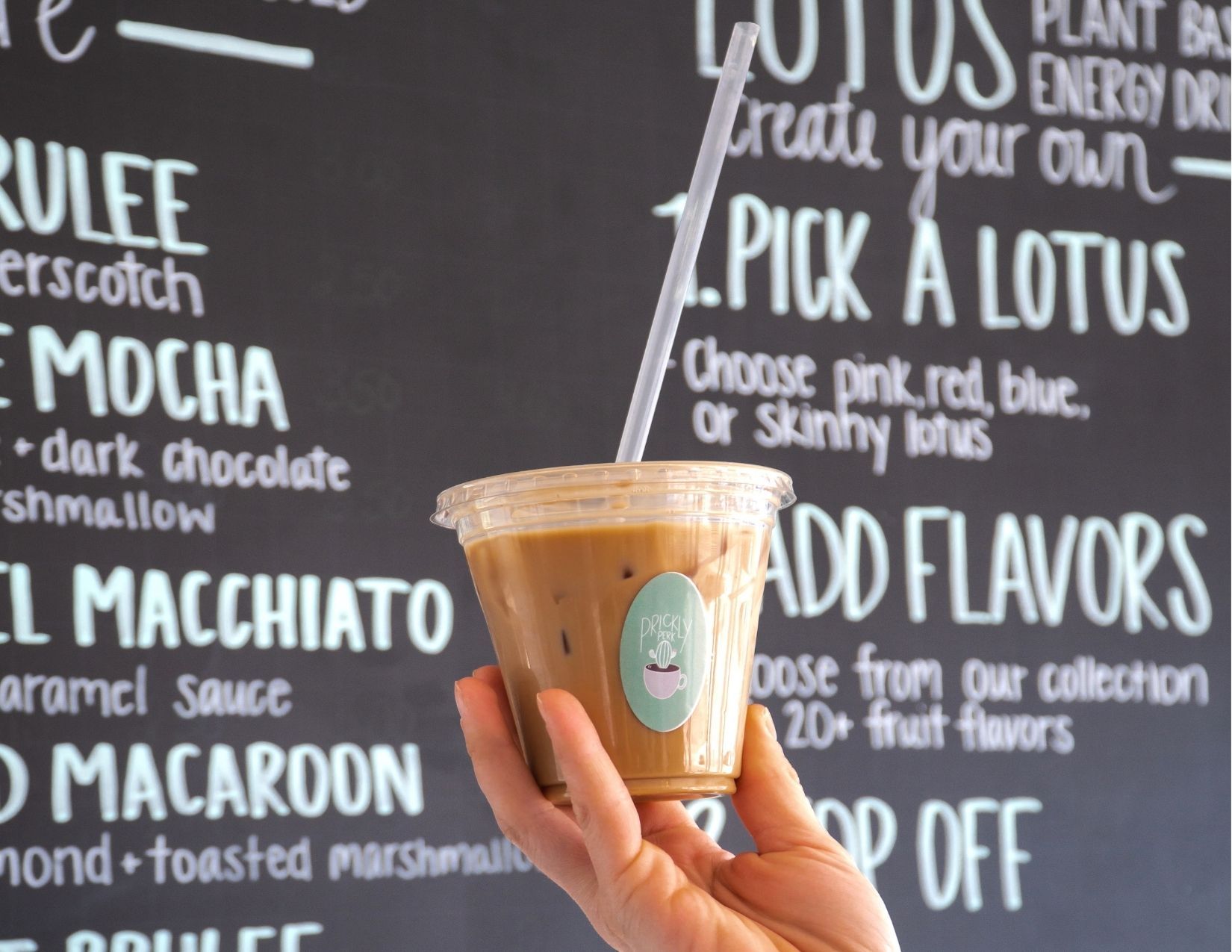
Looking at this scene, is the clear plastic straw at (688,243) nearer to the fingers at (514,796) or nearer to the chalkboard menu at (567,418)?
the fingers at (514,796)

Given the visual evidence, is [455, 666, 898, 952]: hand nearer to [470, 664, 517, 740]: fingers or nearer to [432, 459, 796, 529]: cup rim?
[470, 664, 517, 740]: fingers

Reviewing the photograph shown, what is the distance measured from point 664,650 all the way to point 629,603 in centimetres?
3

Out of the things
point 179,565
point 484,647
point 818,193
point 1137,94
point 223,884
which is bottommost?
point 223,884

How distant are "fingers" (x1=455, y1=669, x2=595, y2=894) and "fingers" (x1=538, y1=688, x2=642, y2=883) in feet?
0.26

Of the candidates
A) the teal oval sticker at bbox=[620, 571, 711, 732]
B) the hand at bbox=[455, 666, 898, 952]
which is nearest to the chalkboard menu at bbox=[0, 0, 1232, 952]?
the hand at bbox=[455, 666, 898, 952]

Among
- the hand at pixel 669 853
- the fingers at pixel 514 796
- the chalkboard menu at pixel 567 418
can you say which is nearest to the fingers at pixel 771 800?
the hand at pixel 669 853

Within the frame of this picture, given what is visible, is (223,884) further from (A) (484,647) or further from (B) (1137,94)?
(B) (1137,94)

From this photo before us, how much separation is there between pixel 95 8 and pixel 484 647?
3.46ft

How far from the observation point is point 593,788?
28.6 inches

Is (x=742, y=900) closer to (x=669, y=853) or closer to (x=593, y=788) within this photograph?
(x=669, y=853)

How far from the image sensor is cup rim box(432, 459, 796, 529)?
0.79 m

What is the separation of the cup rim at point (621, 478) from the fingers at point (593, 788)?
123 millimetres

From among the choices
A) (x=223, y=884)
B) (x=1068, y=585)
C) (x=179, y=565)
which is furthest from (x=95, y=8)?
(x=1068, y=585)

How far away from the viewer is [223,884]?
1.84 meters
